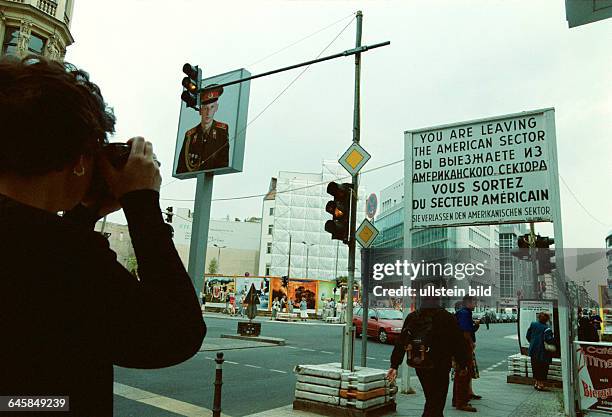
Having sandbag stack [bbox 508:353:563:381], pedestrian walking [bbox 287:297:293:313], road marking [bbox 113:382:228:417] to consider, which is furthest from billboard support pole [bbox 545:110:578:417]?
pedestrian walking [bbox 287:297:293:313]

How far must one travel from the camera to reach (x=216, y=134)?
1945cm

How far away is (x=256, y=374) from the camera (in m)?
11.1

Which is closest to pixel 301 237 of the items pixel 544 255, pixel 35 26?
pixel 35 26

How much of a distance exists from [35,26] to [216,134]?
45.1ft

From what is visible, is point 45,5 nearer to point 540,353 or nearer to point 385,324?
point 385,324

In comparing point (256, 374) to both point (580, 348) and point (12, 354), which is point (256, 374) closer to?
point (580, 348)

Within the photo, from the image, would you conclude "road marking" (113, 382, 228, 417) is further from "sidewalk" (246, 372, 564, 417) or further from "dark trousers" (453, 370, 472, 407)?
"dark trousers" (453, 370, 472, 407)

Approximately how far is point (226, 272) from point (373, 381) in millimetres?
75375

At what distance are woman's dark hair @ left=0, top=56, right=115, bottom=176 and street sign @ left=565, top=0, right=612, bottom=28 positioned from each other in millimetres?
3012

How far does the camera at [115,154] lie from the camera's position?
107 centimetres

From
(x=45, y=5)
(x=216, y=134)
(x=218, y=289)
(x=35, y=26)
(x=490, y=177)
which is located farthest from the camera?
(x=218, y=289)

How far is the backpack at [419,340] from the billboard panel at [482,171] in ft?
12.6

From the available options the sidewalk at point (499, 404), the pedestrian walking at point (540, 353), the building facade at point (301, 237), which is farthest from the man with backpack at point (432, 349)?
the building facade at point (301, 237)

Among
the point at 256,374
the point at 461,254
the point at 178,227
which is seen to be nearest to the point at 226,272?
the point at 178,227
